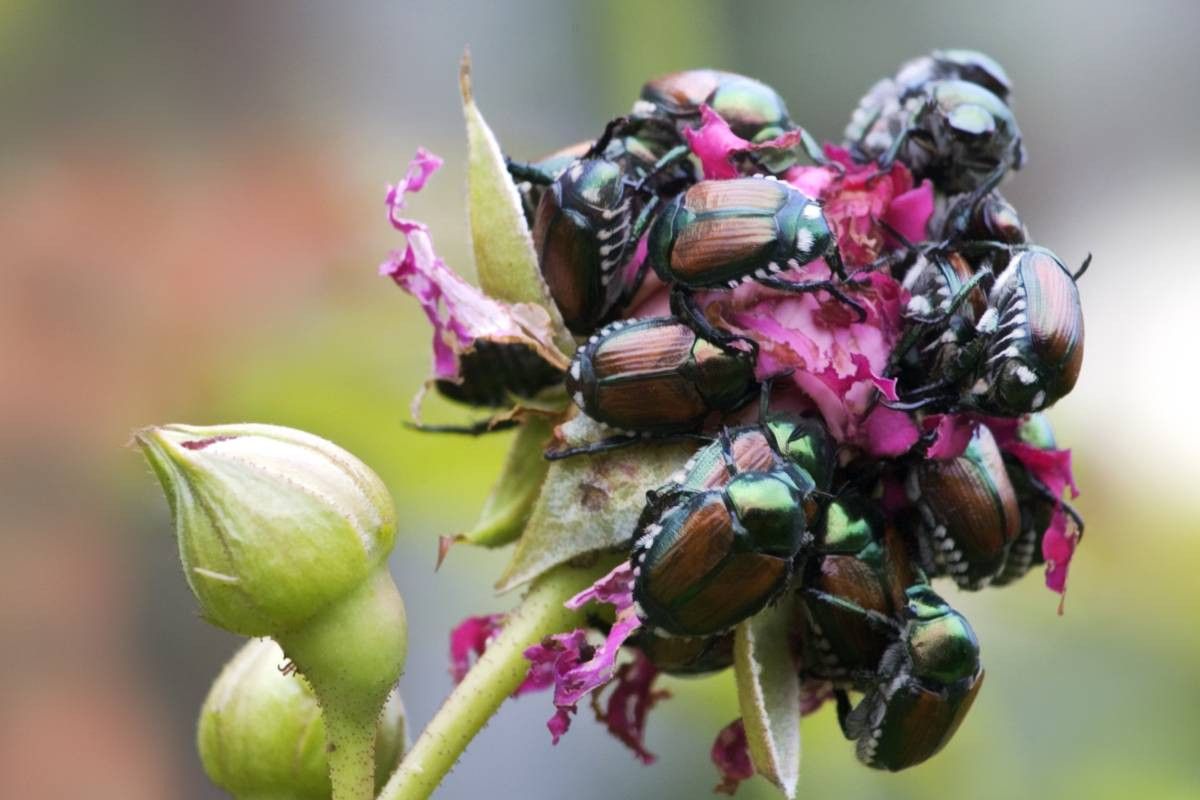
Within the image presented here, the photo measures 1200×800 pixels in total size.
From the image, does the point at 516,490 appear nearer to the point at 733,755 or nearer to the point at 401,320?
the point at 733,755

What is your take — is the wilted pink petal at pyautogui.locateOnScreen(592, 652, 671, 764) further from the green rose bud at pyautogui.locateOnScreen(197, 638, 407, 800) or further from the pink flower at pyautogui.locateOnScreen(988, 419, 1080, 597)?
the pink flower at pyautogui.locateOnScreen(988, 419, 1080, 597)

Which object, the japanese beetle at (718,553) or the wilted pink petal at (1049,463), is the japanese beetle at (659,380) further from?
the wilted pink petal at (1049,463)

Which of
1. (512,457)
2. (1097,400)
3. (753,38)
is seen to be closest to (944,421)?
(512,457)

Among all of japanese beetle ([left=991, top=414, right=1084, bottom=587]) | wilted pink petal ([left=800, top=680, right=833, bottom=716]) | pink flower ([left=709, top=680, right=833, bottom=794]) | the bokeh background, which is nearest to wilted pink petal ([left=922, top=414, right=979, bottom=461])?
japanese beetle ([left=991, top=414, right=1084, bottom=587])

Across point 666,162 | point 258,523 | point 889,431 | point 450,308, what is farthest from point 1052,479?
point 258,523

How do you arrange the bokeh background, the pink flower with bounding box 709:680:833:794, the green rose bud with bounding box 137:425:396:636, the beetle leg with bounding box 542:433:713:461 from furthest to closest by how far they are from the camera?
the bokeh background < the pink flower with bounding box 709:680:833:794 < the beetle leg with bounding box 542:433:713:461 < the green rose bud with bounding box 137:425:396:636

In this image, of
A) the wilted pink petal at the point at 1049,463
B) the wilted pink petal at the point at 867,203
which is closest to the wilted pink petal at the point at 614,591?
the wilted pink petal at the point at 867,203
